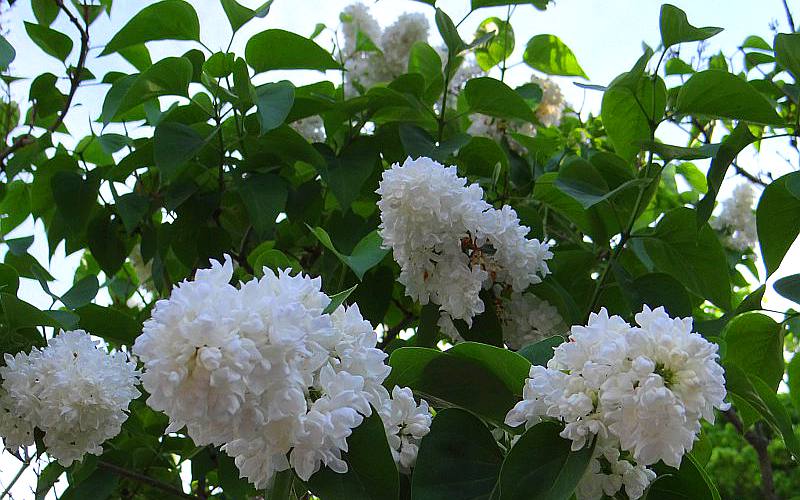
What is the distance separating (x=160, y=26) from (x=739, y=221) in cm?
119

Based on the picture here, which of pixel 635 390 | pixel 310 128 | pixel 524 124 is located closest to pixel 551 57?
pixel 524 124

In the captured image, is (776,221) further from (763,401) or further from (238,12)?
(238,12)

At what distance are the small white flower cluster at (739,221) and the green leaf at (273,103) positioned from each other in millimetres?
1045

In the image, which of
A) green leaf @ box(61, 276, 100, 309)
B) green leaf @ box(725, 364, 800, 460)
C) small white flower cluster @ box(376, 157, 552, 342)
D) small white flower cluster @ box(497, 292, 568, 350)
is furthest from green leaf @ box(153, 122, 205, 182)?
green leaf @ box(725, 364, 800, 460)

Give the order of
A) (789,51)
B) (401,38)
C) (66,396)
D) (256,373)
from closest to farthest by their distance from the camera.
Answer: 1. (256,373)
2. (66,396)
3. (789,51)
4. (401,38)

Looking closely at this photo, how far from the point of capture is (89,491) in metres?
1.03

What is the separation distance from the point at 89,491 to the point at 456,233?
22.8 inches

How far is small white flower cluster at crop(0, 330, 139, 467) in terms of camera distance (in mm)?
788

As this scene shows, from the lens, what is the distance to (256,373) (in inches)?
18.0

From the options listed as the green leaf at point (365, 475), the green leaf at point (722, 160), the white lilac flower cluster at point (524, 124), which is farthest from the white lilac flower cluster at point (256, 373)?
the white lilac flower cluster at point (524, 124)

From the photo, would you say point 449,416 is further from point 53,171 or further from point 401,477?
point 53,171

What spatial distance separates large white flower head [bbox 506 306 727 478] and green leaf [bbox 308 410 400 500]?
0.35 ft

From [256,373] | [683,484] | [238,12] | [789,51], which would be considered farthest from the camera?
[238,12]

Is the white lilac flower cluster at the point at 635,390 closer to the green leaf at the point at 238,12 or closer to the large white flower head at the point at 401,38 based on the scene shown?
the green leaf at the point at 238,12
